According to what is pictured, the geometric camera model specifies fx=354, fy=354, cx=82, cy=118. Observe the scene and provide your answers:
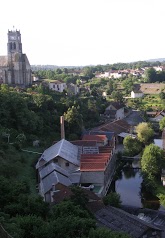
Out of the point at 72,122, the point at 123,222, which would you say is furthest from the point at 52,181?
the point at 72,122

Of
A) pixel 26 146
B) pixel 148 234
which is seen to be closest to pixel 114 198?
pixel 148 234

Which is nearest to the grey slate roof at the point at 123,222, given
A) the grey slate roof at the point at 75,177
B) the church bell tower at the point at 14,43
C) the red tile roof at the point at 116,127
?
the grey slate roof at the point at 75,177

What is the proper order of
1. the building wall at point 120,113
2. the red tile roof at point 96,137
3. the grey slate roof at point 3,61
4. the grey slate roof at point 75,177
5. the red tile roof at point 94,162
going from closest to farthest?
the grey slate roof at point 75,177
the red tile roof at point 94,162
the red tile roof at point 96,137
the grey slate roof at point 3,61
the building wall at point 120,113

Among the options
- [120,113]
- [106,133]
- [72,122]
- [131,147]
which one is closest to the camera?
[131,147]

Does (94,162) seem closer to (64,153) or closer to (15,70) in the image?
(64,153)

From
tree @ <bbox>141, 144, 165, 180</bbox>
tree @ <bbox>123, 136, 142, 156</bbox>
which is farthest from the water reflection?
tree @ <bbox>141, 144, 165, 180</bbox>

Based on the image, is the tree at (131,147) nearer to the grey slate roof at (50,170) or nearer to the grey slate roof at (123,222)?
the grey slate roof at (50,170)
